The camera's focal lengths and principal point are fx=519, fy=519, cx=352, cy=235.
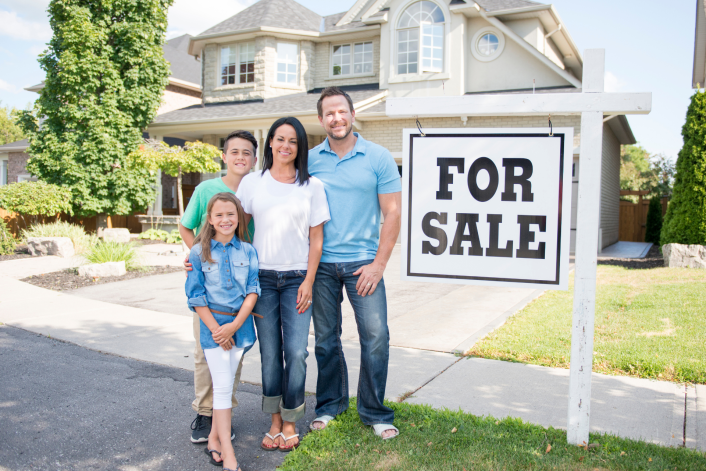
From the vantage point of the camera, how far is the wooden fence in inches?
872

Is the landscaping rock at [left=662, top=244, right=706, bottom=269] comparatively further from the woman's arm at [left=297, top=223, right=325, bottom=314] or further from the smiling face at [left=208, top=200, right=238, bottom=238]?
the smiling face at [left=208, top=200, right=238, bottom=238]

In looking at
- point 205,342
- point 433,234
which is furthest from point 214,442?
point 433,234

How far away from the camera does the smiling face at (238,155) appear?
3.22 m

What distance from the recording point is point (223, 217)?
2875mm

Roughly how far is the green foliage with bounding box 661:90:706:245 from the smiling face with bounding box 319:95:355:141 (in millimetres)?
10098

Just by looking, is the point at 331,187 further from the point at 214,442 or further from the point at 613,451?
the point at 613,451

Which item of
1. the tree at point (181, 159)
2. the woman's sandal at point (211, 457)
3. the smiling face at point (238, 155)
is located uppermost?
the tree at point (181, 159)

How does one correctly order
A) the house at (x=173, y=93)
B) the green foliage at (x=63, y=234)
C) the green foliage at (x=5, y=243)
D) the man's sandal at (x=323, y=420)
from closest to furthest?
the man's sandal at (x=323, y=420), the green foliage at (x=5, y=243), the green foliage at (x=63, y=234), the house at (x=173, y=93)

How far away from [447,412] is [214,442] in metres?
1.47

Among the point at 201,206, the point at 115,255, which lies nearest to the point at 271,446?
the point at 201,206

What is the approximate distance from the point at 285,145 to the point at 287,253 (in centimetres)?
62

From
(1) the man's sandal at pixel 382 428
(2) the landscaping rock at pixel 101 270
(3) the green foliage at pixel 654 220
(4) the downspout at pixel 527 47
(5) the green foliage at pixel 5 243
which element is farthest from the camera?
(3) the green foliage at pixel 654 220

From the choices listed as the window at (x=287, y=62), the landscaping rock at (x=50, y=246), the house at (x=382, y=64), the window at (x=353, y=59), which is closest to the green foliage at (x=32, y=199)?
the landscaping rock at (x=50, y=246)

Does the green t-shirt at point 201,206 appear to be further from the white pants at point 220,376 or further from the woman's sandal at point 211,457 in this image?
the woman's sandal at point 211,457
